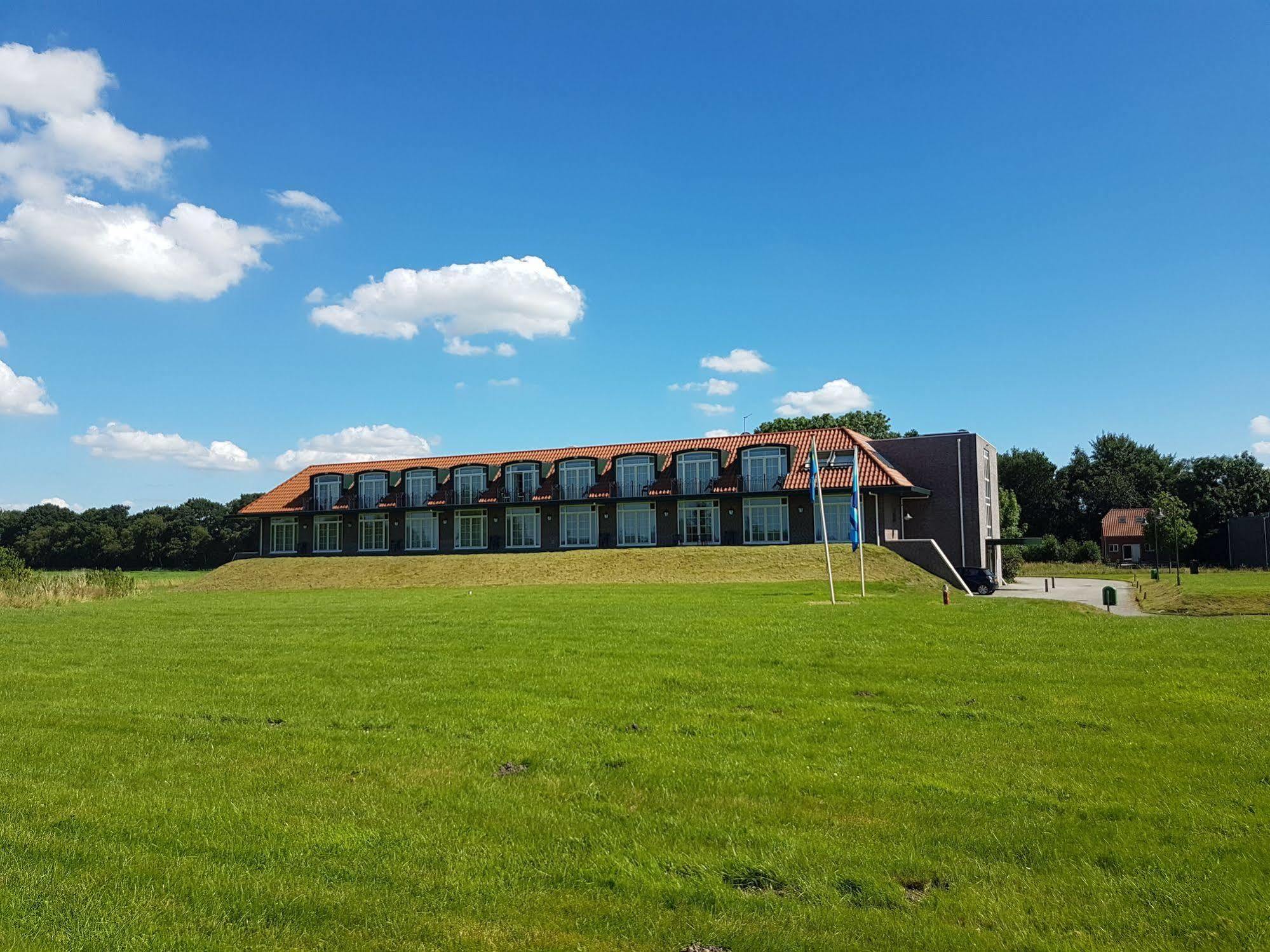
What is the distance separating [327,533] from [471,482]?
37.1 feet

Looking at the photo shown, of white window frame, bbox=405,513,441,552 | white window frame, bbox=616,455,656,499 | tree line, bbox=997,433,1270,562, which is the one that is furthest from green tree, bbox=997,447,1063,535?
white window frame, bbox=405,513,441,552

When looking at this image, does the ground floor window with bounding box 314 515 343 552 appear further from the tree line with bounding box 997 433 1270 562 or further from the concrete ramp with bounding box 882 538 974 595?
the tree line with bounding box 997 433 1270 562

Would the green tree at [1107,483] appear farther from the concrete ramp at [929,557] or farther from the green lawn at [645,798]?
the green lawn at [645,798]

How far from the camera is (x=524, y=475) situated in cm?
5597

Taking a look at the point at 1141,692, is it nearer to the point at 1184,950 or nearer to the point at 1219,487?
the point at 1184,950

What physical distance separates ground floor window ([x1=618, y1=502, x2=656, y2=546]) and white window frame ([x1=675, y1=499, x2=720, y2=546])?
5.30 ft

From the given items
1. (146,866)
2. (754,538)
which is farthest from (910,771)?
(754,538)

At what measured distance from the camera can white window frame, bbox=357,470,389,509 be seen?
2322 inches

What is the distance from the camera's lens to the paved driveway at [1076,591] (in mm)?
30502

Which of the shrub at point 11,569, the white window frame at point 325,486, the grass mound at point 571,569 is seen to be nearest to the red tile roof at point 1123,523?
the grass mound at point 571,569

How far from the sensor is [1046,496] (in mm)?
88000

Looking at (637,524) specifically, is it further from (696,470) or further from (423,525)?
(423,525)

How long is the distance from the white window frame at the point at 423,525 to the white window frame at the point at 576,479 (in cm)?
926

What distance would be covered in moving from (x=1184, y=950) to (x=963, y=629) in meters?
11.5
